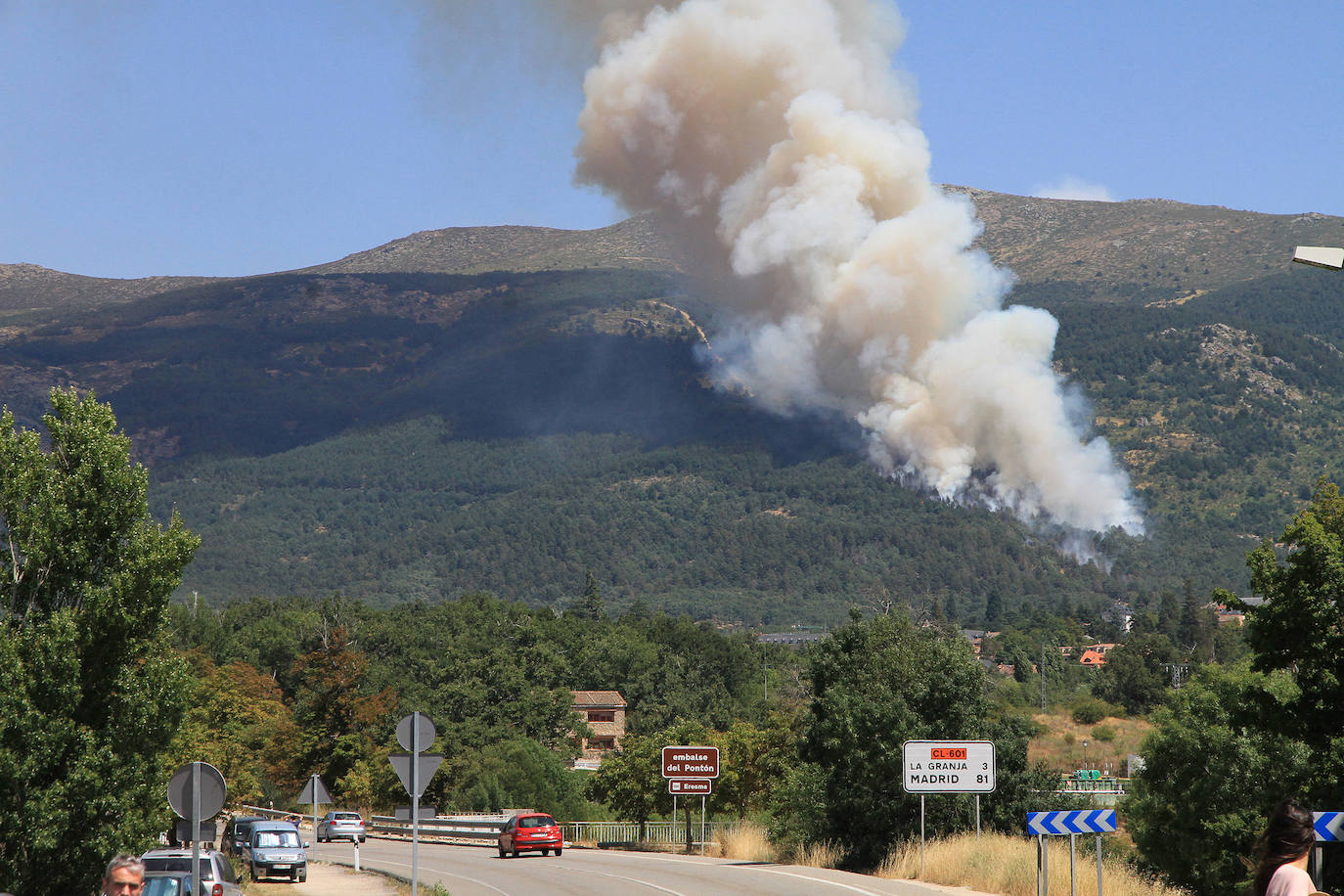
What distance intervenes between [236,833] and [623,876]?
494 inches

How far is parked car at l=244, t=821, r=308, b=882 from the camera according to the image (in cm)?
2830

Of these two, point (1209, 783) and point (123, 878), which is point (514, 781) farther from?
point (123, 878)

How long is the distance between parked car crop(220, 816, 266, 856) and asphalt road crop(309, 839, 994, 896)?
7.50ft

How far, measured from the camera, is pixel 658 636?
143875 millimetres

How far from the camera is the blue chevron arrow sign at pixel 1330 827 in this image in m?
9.55

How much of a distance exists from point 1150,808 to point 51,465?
2115cm

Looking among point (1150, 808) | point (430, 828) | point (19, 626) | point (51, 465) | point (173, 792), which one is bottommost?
point (430, 828)

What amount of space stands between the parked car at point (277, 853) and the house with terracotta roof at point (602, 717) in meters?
86.7

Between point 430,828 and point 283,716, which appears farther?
point 283,716

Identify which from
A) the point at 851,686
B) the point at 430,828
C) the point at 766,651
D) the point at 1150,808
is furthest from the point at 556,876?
the point at 766,651

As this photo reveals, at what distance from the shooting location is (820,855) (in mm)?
29734

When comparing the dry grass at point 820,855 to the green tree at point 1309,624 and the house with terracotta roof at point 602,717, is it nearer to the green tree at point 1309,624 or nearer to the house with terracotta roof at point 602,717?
the green tree at point 1309,624

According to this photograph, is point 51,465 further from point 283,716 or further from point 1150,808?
point 283,716

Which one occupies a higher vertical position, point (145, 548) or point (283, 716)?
point (145, 548)
